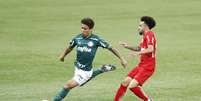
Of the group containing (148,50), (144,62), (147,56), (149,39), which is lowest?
(144,62)

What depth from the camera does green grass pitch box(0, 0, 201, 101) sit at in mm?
14836

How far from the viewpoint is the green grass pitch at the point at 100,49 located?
1484 centimetres

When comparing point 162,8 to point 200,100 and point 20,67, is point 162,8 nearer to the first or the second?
point 20,67

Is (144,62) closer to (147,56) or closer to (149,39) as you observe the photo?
(147,56)

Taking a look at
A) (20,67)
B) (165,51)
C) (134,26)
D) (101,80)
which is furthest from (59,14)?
(101,80)

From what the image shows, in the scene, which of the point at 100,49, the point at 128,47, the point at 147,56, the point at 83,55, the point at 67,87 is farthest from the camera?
the point at 100,49

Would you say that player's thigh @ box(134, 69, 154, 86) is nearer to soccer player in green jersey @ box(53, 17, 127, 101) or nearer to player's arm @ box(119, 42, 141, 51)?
soccer player in green jersey @ box(53, 17, 127, 101)

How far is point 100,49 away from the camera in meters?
23.2

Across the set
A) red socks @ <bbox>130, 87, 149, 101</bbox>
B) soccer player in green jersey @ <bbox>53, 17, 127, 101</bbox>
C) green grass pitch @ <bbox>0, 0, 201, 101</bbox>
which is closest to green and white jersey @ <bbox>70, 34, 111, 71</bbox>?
soccer player in green jersey @ <bbox>53, 17, 127, 101</bbox>

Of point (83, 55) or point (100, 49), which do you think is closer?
point (83, 55)

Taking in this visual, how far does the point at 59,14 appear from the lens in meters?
34.8

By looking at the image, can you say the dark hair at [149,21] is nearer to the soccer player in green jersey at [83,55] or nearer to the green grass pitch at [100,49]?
the soccer player in green jersey at [83,55]

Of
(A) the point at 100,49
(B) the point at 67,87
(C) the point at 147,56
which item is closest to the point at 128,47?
(C) the point at 147,56

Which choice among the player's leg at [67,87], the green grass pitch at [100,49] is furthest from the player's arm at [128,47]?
the green grass pitch at [100,49]
